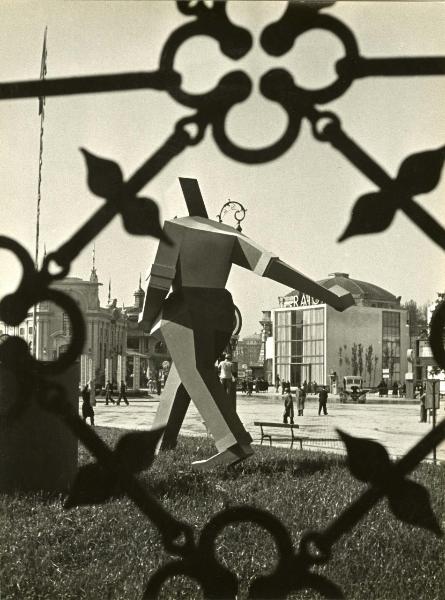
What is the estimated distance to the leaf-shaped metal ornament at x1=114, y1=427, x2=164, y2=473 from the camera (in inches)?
56.8

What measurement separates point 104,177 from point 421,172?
598mm

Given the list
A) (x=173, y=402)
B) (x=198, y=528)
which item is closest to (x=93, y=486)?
(x=198, y=528)

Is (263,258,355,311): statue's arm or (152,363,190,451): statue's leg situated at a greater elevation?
(263,258,355,311): statue's arm

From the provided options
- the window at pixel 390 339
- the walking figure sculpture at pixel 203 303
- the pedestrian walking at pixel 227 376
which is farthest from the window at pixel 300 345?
the walking figure sculpture at pixel 203 303

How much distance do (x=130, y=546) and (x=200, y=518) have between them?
967 mm

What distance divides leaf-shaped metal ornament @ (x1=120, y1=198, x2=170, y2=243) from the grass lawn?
3.47 meters

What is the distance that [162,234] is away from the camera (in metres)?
1.45

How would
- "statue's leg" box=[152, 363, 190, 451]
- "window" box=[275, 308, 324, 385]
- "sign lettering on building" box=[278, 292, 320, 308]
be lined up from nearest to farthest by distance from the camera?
"statue's leg" box=[152, 363, 190, 451] < "sign lettering on building" box=[278, 292, 320, 308] < "window" box=[275, 308, 324, 385]

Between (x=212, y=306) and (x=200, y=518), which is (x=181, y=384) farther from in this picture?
(x=200, y=518)

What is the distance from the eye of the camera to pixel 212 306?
27.6ft

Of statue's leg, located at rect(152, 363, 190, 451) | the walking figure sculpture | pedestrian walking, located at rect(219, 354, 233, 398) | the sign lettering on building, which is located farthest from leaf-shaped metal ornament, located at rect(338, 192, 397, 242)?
the sign lettering on building

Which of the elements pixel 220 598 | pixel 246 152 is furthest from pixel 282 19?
pixel 220 598

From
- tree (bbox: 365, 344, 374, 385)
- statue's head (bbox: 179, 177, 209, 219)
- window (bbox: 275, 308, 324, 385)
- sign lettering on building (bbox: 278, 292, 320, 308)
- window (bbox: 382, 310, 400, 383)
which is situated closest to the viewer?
statue's head (bbox: 179, 177, 209, 219)

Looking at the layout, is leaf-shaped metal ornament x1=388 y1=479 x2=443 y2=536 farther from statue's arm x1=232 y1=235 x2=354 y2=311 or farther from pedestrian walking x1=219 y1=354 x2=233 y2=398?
pedestrian walking x1=219 y1=354 x2=233 y2=398
